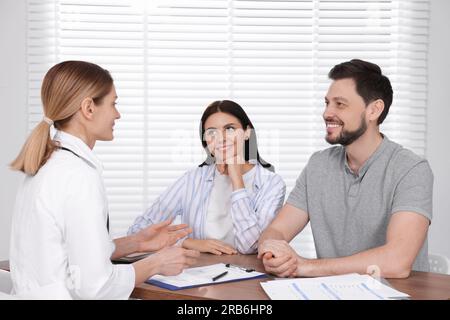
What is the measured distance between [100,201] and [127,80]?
2120 mm

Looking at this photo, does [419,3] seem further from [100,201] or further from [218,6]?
[100,201]

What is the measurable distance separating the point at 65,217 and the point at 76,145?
263mm

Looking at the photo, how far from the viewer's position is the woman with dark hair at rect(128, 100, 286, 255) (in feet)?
9.07

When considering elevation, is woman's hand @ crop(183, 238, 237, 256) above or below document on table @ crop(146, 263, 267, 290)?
below

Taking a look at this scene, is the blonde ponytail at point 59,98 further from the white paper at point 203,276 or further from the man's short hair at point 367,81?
the man's short hair at point 367,81

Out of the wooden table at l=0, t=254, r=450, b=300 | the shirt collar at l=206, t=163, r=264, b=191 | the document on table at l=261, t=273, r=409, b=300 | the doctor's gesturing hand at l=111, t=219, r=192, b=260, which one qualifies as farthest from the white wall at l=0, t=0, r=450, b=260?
the document on table at l=261, t=273, r=409, b=300

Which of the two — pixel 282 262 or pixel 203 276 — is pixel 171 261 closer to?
pixel 203 276

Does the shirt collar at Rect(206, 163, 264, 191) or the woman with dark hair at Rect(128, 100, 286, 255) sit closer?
the woman with dark hair at Rect(128, 100, 286, 255)

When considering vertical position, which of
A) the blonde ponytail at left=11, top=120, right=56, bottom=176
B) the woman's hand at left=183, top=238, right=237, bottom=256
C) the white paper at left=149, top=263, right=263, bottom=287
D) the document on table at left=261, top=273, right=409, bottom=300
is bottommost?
the woman's hand at left=183, top=238, right=237, bottom=256

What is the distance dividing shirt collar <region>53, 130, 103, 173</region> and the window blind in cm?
189

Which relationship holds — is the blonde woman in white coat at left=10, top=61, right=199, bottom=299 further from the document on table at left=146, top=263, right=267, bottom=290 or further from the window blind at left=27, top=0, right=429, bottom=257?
the window blind at left=27, top=0, right=429, bottom=257

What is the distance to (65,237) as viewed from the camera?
5.58ft
